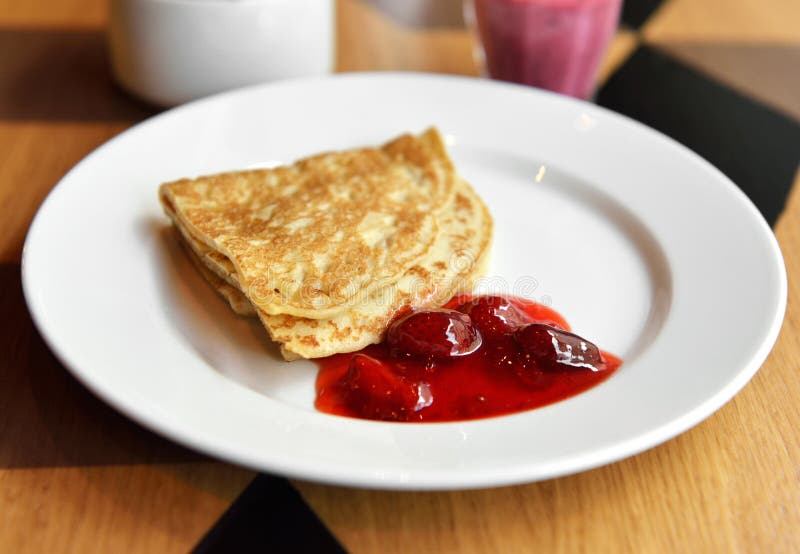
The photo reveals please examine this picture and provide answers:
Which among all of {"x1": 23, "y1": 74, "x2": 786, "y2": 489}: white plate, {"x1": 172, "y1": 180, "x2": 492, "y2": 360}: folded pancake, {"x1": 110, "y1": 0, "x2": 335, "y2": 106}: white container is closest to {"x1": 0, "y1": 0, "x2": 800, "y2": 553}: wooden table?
{"x1": 23, "y1": 74, "x2": 786, "y2": 489}: white plate

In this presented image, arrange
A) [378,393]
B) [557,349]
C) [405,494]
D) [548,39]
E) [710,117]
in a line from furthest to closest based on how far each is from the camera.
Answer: [710,117], [548,39], [557,349], [378,393], [405,494]

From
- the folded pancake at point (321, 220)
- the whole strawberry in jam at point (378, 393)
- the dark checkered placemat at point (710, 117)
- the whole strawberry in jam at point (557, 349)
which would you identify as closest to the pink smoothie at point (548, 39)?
the dark checkered placemat at point (710, 117)

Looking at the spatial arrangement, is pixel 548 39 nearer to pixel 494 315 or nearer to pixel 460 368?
pixel 494 315

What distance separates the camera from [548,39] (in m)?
2.48

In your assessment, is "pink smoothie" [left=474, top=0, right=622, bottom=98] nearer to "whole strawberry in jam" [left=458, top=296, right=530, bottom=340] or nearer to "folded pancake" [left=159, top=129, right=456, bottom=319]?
"folded pancake" [left=159, top=129, right=456, bottom=319]

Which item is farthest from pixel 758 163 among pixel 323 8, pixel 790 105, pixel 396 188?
pixel 323 8

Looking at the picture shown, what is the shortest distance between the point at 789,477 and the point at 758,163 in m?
1.23

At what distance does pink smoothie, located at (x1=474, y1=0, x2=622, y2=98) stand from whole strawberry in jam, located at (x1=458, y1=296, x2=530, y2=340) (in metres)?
1.13

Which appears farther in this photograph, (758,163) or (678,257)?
(758,163)

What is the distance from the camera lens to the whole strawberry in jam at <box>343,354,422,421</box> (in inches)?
54.5

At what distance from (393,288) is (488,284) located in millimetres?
242

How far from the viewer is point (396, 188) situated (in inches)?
75.4

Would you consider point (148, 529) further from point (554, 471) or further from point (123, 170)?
point (123, 170)

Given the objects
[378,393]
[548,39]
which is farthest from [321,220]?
[548,39]
